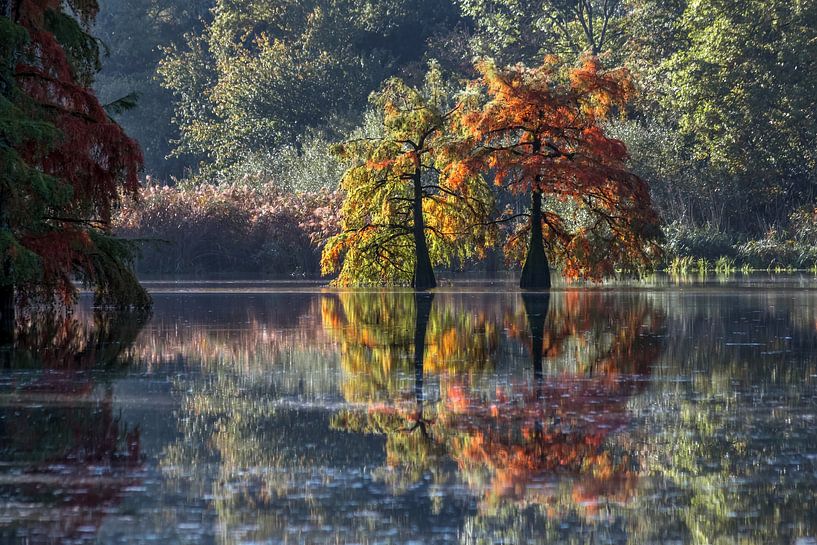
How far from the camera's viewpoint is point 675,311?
26781 mm

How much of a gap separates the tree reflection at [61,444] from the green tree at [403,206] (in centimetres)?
2094

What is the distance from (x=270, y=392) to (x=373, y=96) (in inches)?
1131

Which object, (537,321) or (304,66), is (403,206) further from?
(304,66)

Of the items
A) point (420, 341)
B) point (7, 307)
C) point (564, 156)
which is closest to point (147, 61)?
point (564, 156)

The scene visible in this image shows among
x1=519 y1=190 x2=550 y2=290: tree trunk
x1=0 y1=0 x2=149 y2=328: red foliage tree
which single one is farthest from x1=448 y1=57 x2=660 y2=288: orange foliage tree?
x1=0 y1=0 x2=149 y2=328: red foliage tree

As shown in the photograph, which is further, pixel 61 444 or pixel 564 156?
pixel 564 156

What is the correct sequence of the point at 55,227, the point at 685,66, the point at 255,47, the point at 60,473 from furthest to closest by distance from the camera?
the point at 255,47
the point at 685,66
the point at 55,227
the point at 60,473

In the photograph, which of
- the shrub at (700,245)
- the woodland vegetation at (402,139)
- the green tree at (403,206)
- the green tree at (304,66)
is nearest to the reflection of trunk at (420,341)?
the green tree at (403,206)

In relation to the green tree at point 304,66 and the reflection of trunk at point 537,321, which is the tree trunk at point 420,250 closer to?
the reflection of trunk at point 537,321

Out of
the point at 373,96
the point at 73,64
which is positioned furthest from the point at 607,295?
the point at 73,64

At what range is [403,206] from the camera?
40.0 meters

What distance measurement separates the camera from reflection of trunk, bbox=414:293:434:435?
40.2 feet

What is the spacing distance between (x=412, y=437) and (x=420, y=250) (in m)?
28.7

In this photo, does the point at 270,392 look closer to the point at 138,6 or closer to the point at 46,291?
the point at 46,291
